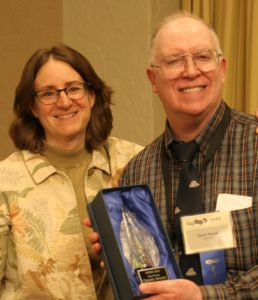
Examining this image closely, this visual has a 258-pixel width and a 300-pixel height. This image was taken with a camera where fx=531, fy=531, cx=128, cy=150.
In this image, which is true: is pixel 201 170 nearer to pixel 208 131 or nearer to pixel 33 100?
pixel 208 131

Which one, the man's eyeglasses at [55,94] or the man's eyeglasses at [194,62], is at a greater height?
the man's eyeglasses at [194,62]

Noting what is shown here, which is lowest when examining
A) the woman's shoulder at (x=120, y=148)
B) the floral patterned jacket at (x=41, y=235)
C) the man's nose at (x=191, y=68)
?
the floral patterned jacket at (x=41, y=235)

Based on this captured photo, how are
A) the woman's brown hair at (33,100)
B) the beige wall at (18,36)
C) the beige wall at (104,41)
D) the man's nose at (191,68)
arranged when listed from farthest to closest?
the beige wall at (18,36)
the beige wall at (104,41)
the woman's brown hair at (33,100)
the man's nose at (191,68)

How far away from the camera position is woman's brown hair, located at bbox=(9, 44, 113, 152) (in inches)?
77.7

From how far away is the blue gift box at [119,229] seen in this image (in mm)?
1353

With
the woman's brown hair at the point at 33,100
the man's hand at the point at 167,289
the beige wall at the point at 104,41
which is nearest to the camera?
the man's hand at the point at 167,289

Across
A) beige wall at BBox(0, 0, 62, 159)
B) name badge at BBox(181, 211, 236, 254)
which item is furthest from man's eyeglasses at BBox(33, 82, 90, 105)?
beige wall at BBox(0, 0, 62, 159)

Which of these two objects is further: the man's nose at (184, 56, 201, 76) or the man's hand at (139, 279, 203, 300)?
the man's nose at (184, 56, 201, 76)

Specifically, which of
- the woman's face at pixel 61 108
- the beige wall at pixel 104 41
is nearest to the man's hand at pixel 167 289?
the woman's face at pixel 61 108

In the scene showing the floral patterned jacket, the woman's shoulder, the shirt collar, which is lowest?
the floral patterned jacket

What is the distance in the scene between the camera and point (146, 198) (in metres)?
1.52

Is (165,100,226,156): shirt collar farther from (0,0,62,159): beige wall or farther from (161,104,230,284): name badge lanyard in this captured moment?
(0,0,62,159): beige wall

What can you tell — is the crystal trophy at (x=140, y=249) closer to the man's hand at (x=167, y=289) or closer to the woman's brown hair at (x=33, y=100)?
the man's hand at (x=167, y=289)

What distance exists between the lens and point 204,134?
1.65m
